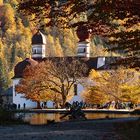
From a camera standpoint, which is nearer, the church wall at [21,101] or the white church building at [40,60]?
the church wall at [21,101]

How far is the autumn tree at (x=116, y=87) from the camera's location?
2844 inches

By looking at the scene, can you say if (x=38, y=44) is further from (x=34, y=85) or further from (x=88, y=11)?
(x=88, y=11)

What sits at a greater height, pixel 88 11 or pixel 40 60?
pixel 40 60

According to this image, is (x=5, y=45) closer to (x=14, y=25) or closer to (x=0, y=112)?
(x=14, y=25)

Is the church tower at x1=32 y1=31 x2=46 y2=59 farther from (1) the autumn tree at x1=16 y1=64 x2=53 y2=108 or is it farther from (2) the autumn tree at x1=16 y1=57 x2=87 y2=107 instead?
(1) the autumn tree at x1=16 y1=64 x2=53 y2=108

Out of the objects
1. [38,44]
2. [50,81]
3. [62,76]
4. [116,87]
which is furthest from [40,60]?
[116,87]

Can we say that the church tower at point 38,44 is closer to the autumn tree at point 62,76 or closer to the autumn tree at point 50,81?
the autumn tree at point 62,76

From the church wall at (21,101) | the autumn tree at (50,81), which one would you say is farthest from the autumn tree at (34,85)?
the church wall at (21,101)

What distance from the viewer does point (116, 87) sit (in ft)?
246

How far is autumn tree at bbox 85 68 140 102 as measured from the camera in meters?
72.2

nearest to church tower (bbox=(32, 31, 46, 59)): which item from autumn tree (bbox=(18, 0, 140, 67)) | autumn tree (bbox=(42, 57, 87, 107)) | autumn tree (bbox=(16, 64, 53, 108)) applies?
autumn tree (bbox=(42, 57, 87, 107))

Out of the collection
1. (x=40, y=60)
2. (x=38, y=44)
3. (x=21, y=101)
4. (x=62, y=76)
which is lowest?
(x=21, y=101)

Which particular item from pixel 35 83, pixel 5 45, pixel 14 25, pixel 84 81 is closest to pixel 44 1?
pixel 35 83

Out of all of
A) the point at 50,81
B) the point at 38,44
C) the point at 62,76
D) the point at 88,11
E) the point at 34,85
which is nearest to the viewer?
the point at 88,11
